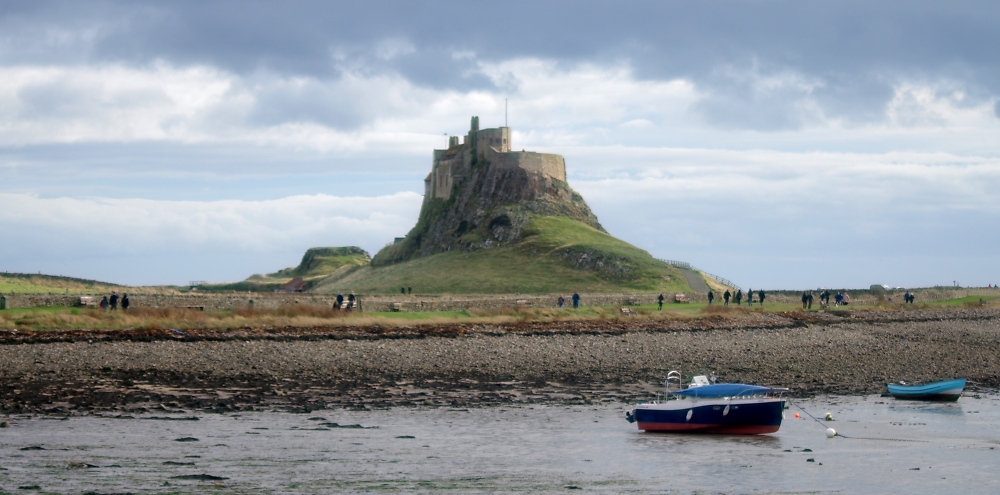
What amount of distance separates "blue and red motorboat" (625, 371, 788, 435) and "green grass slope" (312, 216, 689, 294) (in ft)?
194

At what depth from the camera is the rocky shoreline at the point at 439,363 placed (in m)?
35.2

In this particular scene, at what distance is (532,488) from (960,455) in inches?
482

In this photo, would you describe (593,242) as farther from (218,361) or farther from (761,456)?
(761,456)

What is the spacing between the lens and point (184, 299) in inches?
2404

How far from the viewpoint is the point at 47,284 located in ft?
261

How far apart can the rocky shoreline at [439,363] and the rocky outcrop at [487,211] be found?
5375 centimetres

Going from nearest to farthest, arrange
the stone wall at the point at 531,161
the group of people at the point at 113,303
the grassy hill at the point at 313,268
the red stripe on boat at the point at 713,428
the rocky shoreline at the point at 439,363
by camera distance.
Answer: the red stripe on boat at the point at 713,428 < the rocky shoreline at the point at 439,363 < the group of people at the point at 113,303 < the stone wall at the point at 531,161 < the grassy hill at the point at 313,268

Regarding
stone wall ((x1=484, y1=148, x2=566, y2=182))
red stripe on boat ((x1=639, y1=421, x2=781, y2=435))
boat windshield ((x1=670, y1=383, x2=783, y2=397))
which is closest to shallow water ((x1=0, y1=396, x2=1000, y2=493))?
red stripe on boat ((x1=639, y1=421, x2=781, y2=435))

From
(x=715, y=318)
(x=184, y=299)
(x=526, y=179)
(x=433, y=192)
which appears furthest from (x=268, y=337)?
(x=433, y=192)

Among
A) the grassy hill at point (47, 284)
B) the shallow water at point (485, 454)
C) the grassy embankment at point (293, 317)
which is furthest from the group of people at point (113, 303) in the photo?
the shallow water at point (485, 454)

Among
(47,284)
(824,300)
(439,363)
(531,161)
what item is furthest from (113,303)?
(531,161)

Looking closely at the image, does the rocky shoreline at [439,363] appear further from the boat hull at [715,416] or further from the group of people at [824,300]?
the group of people at [824,300]

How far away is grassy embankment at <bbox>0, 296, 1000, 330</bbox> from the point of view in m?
49.4

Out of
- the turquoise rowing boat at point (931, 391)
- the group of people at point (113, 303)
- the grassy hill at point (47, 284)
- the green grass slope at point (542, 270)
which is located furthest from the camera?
the green grass slope at point (542, 270)
